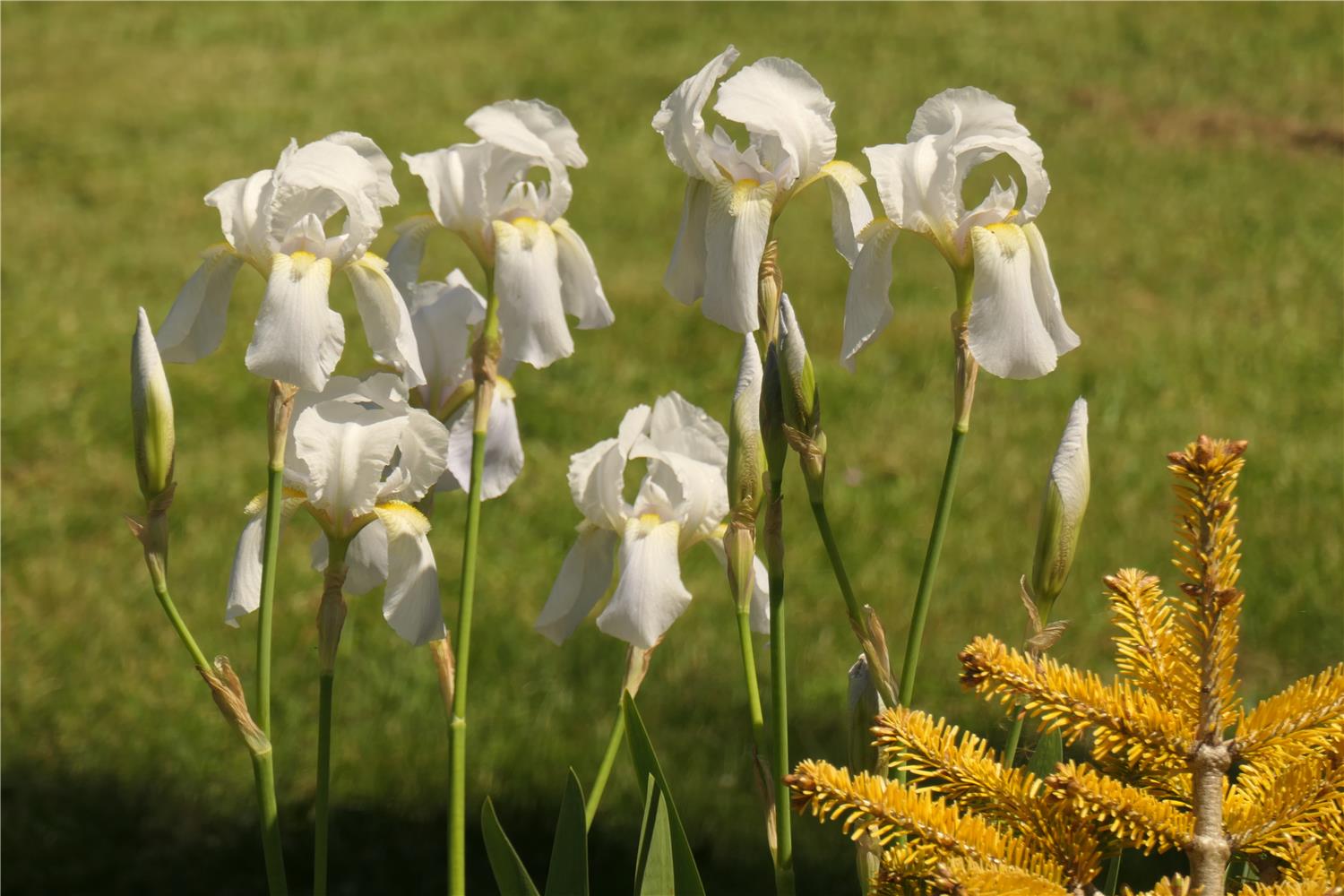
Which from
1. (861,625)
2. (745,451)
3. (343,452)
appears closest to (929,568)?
(861,625)

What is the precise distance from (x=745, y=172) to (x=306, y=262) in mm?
375

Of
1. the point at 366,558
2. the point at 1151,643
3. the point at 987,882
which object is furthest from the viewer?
the point at 366,558

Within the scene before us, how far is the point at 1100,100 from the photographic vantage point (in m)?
6.84

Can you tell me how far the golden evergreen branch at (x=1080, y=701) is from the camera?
86 centimetres

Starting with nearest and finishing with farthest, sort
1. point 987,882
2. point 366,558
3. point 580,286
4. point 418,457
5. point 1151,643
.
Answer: point 987,882
point 1151,643
point 418,457
point 366,558
point 580,286

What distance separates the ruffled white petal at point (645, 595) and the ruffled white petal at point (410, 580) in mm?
147

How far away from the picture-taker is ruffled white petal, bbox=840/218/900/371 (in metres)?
1.08

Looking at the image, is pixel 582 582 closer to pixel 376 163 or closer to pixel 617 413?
pixel 376 163

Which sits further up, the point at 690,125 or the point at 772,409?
the point at 690,125

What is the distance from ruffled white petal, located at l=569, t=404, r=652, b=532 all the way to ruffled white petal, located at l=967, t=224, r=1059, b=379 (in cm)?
37

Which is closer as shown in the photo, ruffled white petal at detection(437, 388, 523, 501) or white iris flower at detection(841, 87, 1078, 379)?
white iris flower at detection(841, 87, 1078, 379)

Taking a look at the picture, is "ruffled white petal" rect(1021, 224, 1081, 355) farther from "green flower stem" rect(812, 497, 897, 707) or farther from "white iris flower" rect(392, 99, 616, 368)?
"white iris flower" rect(392, 99, 616, 368)

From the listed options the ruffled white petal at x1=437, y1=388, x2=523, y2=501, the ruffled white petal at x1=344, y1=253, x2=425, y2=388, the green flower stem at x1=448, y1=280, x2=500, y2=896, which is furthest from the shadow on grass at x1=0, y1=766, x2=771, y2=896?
the ruffled white petal at x1=344, y1=253, x2=425, y2=388

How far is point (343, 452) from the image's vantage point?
1.15 m
